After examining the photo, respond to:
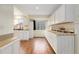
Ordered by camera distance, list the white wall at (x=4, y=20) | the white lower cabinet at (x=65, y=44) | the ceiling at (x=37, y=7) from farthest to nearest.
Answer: the ceiling at (x=37, y=7), the white lower cabinet at (x=65, y=44), the white wall at (x=4, y=20)

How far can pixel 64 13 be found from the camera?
4.56 metres

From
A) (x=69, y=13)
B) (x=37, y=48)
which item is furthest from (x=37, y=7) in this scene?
(x=69, y=13)

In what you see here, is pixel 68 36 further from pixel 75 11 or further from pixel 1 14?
pixel 1 14

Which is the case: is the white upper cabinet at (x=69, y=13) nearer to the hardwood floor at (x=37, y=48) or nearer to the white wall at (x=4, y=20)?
the hardwood floor at (x=37, y=48)

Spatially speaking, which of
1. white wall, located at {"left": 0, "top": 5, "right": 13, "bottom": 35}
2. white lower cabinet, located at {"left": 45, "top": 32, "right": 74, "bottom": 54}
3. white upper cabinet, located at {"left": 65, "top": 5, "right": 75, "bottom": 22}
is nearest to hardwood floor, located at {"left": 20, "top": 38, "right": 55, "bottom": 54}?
white lower cabinet, located at {"left": 45, "top": 32, "right": 74, "bottom": 54}

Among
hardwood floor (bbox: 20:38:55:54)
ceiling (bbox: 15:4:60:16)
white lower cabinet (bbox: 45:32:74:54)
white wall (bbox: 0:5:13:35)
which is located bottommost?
hardwood floor (bbox: 20:38:55:54)

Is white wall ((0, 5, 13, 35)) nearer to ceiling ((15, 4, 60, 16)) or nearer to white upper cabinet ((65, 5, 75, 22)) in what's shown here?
white upper cabinet ((65, 5, 75, 22))

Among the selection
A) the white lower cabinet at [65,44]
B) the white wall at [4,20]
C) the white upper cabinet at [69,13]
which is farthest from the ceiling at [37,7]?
the white wall at [4,20]

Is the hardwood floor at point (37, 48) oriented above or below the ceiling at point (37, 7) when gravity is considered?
below

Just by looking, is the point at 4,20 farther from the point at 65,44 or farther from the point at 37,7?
the point at 37,7

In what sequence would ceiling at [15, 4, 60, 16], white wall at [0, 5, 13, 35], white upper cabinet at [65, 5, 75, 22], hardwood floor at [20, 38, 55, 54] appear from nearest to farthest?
1. white wall at [0, 5, 13, 35]
2. white upper cabinet at [65, 5, 75, 22]
3. hardwood floor at [20, 38, 55, 54]
4. ceiling at [15, 4, 60, 16]
